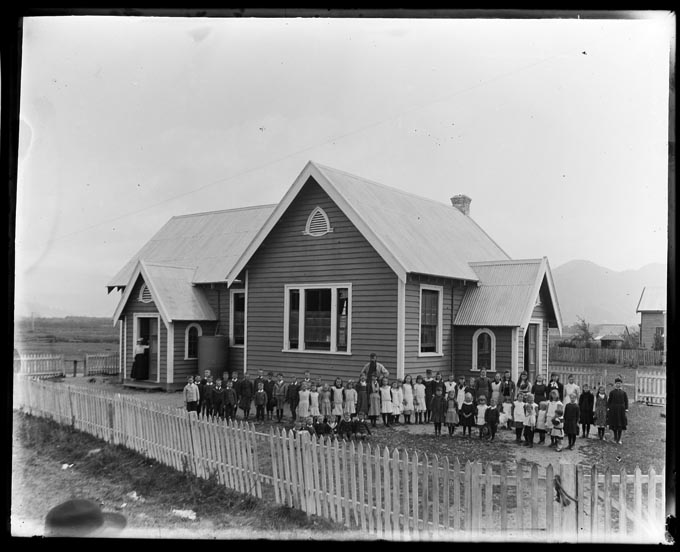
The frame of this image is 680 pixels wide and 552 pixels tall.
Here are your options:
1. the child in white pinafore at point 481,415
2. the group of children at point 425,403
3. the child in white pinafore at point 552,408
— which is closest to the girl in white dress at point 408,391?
the group of children at point 425,403

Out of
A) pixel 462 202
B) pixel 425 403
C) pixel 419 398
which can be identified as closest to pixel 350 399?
pixel 419 398

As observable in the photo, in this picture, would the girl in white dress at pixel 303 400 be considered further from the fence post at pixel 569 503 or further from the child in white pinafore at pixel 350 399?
the fence post at pixel 569 503

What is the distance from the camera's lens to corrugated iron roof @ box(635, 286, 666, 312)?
200 inches

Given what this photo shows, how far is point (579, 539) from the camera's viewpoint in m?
4.87

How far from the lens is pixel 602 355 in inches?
294

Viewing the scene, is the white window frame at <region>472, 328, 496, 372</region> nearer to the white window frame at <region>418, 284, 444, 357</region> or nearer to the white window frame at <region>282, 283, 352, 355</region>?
the white window frame at <region>418, 284, 444, 357</region>

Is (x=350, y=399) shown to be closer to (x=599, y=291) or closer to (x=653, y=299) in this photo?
(x=599, y=291)

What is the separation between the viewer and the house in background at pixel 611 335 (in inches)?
265

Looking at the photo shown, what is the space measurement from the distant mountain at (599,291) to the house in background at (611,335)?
14 cm

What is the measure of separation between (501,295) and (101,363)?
21.6ft

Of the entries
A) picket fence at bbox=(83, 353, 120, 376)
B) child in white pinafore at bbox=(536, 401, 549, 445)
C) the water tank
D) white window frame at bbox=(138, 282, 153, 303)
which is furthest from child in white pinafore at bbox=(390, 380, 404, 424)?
picket fence at bbox=(83, 353, 120, 376)

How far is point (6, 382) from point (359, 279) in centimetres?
408

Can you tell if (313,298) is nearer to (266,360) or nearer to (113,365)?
(266,360)
